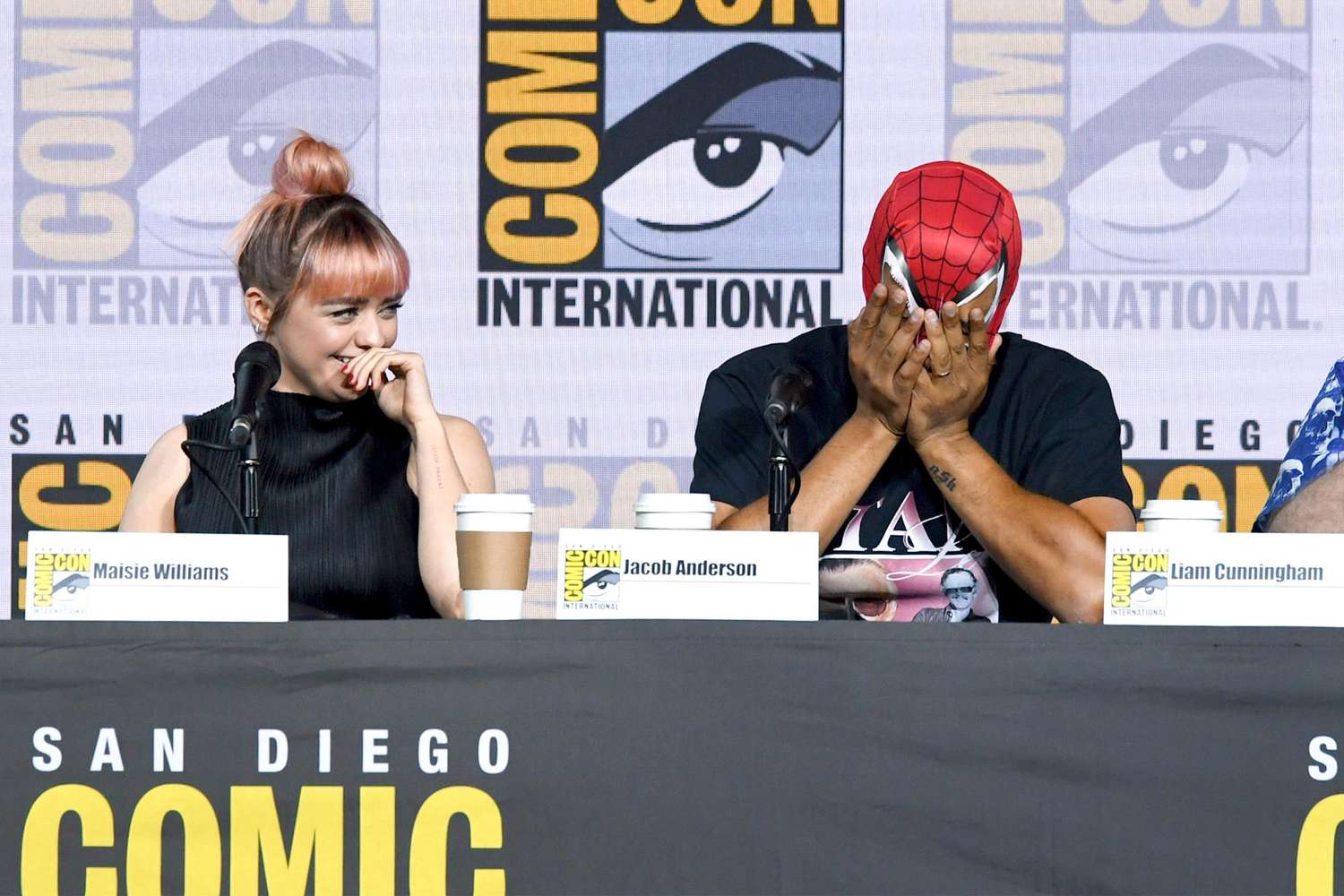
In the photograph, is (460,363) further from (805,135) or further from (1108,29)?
(1108,29)

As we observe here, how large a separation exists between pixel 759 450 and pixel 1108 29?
1367 millimetres

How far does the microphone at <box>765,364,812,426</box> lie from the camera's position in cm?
174

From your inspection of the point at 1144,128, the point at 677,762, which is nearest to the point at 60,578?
the point at 677,762

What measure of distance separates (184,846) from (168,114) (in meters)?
2.01

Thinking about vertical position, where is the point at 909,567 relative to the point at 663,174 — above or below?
below

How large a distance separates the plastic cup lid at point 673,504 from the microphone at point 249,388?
1.58ft

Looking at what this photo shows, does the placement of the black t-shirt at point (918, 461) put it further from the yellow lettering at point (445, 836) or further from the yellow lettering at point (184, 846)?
the yellow lettering at point (184, 846)

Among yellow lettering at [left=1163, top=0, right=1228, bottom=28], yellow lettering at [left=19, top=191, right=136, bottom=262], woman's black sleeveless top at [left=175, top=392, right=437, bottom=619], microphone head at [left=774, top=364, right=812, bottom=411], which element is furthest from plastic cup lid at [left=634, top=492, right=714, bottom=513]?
yellow lettering at [left=1163, top=0, right=1228, bottom=28]

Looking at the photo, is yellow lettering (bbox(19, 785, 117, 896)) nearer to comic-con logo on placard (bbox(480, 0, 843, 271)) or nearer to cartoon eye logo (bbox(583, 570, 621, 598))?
cartoon eye logo (bbox(583, 570, 621, 598))

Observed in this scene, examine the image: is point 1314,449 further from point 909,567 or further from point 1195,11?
point 1195,11

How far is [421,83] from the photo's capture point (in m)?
3.09

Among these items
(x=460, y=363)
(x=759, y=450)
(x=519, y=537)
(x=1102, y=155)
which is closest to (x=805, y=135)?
(x=1102, y=155)

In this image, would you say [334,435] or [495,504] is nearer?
[495,504]

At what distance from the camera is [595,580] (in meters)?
1.52
